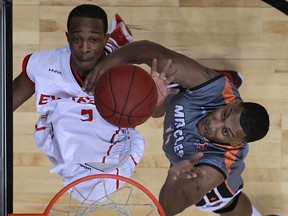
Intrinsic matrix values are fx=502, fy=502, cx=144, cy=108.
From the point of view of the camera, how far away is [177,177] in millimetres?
1527

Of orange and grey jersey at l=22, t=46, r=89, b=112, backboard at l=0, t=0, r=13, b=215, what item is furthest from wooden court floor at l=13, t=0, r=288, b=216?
backboard at l=0, t=0, r=13, b=215

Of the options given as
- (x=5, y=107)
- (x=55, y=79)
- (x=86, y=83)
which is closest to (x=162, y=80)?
(x=86, y=83)

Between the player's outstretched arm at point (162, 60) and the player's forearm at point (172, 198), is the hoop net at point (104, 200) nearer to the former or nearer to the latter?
the player's forearm at point (172, 198)

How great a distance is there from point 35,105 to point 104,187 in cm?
33

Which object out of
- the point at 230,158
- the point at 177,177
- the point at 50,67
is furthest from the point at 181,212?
the point at 50,67

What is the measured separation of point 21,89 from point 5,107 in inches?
5.2

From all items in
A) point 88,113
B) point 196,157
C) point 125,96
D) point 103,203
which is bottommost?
point 103,203

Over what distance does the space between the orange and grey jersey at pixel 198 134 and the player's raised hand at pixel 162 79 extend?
2.6 inches

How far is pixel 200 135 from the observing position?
1495 mm

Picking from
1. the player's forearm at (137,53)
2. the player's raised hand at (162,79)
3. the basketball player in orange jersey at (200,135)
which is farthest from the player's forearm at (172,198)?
the player's forearm at (137,53)

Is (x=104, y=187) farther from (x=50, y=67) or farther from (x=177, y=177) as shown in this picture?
(x=50, y=67)

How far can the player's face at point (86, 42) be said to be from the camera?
1356 mm

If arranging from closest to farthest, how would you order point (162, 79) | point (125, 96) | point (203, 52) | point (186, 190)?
point (125, 96), point (162, 79), point (186, 190), point (203, 52)

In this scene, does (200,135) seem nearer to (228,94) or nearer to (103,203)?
(228,94)
